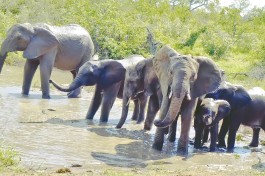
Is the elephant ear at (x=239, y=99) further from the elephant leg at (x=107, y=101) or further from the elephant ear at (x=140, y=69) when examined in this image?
the elephant leg at (x=107, y=101)

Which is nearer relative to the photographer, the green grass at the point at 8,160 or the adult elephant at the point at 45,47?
the green grass at the point at 8,160

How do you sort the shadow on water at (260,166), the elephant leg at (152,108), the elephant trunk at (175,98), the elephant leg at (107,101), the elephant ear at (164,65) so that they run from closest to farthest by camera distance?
the elephant trunk at (175,98), the shadow on water at (260,166), the elephant ear at (164,65), the elephant leg at (152,108), the elephant leg at (107,101)

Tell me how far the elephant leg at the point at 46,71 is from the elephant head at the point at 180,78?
5308 millimetres

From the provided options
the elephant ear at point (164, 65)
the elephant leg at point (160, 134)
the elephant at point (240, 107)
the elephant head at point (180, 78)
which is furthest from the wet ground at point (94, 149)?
the elephant ear at point (164, 65)

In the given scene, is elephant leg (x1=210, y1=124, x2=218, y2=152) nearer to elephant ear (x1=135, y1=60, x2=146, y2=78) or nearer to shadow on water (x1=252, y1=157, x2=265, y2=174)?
shadow on water (x1=252, y1=157, x2=265, y2=174)

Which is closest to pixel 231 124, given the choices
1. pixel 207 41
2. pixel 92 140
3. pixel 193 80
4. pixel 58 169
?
pixel 193 80

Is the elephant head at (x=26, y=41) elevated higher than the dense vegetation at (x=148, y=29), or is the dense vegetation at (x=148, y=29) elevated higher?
the dense vegetation at (x=148, y=29)

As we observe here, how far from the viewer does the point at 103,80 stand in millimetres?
12031

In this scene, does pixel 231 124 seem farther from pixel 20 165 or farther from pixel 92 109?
pixel 20 165

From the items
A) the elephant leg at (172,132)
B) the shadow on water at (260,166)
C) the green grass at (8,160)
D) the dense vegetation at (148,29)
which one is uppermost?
the dense vegetation at (148,29)

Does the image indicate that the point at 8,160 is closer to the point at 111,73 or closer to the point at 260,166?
the point at 260,166

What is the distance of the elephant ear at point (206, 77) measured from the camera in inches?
373

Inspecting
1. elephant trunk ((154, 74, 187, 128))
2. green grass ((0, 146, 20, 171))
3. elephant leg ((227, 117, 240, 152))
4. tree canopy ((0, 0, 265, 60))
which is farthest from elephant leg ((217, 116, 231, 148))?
tree canopy ((0, 0, 265, 60))

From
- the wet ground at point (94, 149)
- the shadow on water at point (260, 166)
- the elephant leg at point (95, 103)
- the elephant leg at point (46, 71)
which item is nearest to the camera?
the wet ground at point (94, 149)
